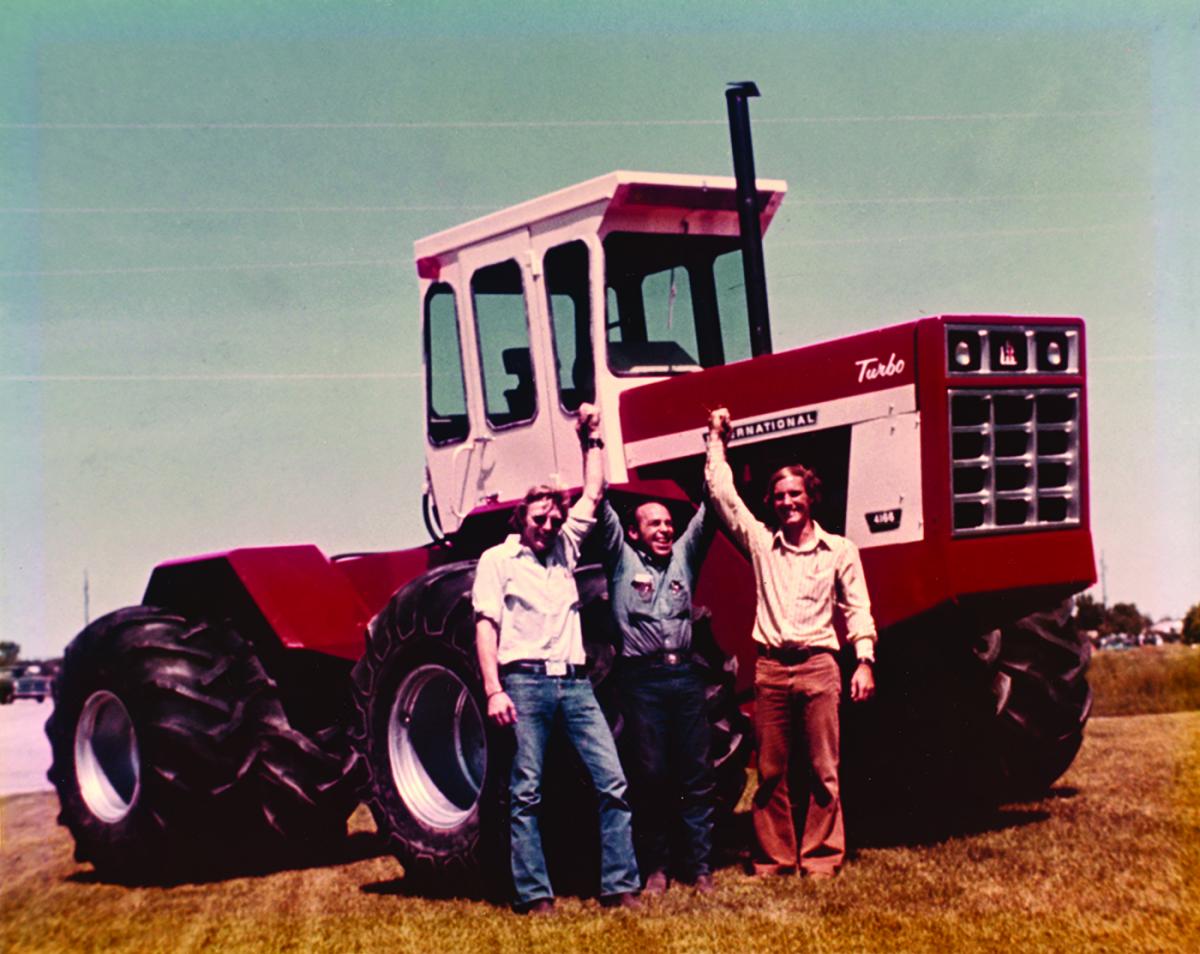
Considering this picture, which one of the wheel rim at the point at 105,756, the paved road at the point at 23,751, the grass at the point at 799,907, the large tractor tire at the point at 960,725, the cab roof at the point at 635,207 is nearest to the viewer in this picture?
the grass at the point at 799,907

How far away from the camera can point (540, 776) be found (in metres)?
8.36

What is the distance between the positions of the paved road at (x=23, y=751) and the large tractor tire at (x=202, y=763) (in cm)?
75

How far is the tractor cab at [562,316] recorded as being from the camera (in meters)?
9.65

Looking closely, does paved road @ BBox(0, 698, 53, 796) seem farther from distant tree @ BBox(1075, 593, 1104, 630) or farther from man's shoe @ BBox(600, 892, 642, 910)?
distant tree @ BBox(1075, 593, 1104, 630)

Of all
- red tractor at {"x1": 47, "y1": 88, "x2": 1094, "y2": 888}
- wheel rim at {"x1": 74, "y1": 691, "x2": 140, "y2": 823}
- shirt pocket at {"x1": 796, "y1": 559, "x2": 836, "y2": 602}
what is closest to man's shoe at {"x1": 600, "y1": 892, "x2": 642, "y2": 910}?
red tractor at {"x1": 47, "y1": 88, "x2": 1094, "y2": 888}

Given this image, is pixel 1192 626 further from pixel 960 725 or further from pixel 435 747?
pixel 435 747

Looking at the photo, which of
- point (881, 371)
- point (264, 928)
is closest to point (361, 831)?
point (264, 928)

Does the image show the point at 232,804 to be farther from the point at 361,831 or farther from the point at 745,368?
the point at 745,368

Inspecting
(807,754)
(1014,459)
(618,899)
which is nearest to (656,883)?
(618,899)

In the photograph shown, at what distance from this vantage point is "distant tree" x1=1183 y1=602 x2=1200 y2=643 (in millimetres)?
16388

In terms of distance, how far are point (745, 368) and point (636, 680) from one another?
172 centimetres

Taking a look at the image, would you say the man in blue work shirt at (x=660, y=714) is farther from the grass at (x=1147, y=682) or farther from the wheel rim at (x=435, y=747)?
the grass at (x=1147, y=682)

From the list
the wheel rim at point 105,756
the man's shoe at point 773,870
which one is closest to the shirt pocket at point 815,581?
the man's shoe at point 773,870

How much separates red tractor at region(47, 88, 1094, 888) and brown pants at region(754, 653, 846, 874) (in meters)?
0.19
